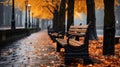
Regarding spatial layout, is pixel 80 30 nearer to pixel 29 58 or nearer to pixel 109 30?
pixel 109 30

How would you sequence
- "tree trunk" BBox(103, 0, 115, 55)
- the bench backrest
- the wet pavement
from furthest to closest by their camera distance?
"tree trunk" BBox(103, 0, 115, 55) < the bench backrest < the wet pavement

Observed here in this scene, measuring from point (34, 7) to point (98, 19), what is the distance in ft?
328

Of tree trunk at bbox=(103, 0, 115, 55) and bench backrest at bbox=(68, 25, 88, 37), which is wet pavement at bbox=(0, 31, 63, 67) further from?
tree trunk at bbox=(103, 0, 115, 55)

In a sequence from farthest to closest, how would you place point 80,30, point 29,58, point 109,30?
point 109,30, point 29,58, point 80,30

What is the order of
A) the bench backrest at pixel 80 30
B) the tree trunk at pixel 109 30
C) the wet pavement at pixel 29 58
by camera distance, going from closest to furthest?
the wet pavement at pixel 29 58 → the bench backrest at pixel 80 30 → the tree trunk at pixel 109 30

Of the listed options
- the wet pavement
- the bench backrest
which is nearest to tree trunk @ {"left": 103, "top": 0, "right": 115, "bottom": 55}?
the bench backrest

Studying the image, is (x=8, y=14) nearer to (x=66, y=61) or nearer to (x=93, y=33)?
(x=93, y=33)

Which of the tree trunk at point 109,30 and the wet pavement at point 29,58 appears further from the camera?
the tree trunk at point 109,30

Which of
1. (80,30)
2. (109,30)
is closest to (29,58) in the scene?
(80,30)

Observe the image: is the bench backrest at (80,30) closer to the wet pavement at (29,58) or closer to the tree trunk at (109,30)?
the tree trunk at (109,30)

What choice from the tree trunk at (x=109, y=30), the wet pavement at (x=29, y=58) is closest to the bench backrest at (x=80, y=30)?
the tree trunk at (x=109, y=30)

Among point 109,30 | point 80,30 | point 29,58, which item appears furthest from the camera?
point 109,30

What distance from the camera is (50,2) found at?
45.6 m

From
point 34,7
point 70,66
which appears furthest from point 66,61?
point 34,7
